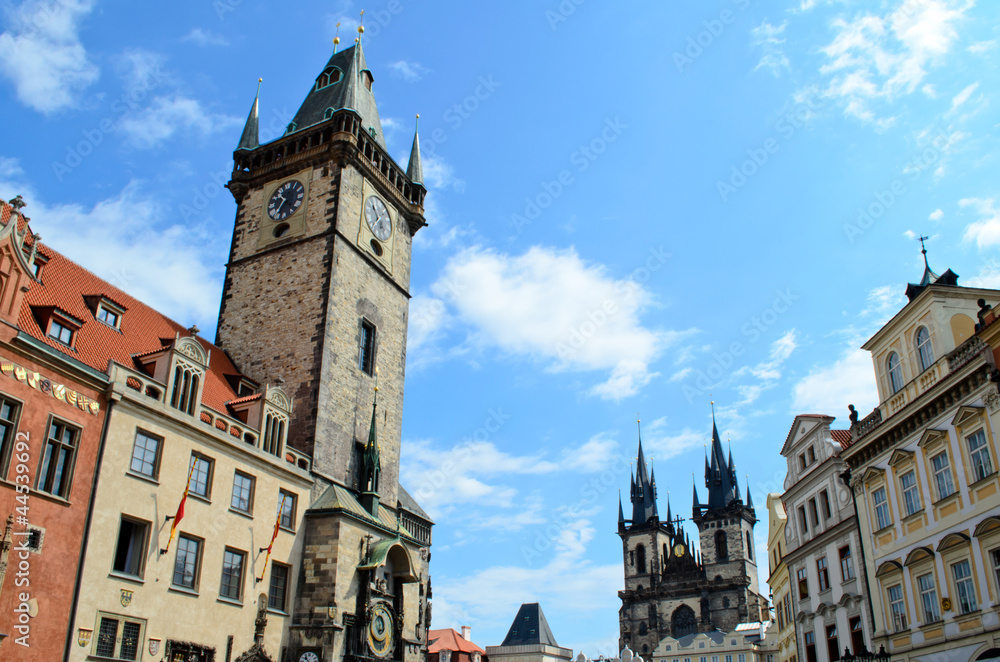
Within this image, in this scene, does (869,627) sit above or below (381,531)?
below

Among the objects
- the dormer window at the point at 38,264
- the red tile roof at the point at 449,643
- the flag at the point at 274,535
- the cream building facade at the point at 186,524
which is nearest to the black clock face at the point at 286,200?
the cream building facade at the point at 186,524

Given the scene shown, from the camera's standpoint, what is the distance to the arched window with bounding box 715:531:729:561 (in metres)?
102

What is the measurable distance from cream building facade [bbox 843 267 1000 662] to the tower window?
16.7m

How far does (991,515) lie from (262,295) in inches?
947

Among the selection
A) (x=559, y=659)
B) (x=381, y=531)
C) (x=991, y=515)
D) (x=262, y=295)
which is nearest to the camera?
(x=991, y=515)

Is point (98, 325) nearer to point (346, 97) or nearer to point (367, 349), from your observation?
point (367, 349)

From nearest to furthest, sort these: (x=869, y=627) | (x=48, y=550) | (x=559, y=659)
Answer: (x=48, y=550), (x=869, y=627), (x=559, y=659)

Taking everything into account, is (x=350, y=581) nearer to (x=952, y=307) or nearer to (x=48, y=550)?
(x=48, y=550)

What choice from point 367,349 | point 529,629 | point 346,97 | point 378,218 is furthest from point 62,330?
point 529,629

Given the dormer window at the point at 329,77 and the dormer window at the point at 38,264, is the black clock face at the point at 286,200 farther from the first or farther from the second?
the dormer window at the point at 38,264

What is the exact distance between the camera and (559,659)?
289ft

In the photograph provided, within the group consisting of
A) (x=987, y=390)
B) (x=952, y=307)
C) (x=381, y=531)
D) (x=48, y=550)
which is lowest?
(x=48, y=550)

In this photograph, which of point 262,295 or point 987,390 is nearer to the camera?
point 987,390

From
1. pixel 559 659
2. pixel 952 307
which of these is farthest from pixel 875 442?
pixel 559 659
